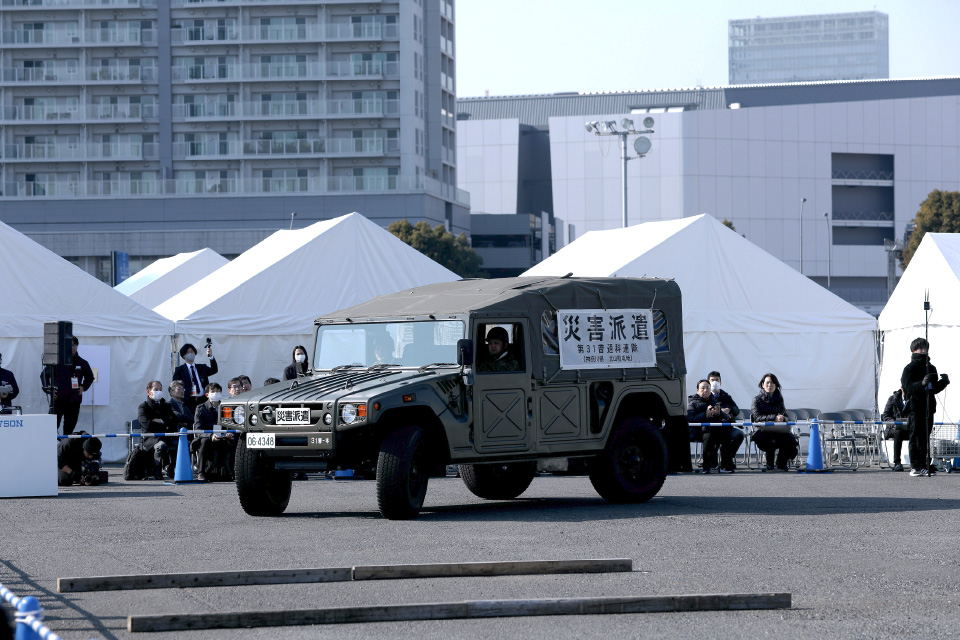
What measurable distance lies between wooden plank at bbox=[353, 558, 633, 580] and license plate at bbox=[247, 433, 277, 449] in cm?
438

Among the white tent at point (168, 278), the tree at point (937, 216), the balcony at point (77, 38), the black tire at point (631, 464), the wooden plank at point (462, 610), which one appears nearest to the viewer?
the wooden plank at point (462, 610)

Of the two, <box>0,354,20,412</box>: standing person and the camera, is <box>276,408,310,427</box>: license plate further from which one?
<box>0,354,20,412</box>: standing person

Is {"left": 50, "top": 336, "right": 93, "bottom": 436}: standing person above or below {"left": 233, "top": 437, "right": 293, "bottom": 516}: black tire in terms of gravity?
above

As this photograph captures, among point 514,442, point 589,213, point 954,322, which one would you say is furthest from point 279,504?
point 589,213

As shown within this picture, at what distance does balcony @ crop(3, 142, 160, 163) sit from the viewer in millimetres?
89312

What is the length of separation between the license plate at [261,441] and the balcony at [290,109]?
3053 inches

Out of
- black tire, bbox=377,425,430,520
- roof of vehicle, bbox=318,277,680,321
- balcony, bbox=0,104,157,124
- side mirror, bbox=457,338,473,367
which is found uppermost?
balcony, bbox=0,104,157,124

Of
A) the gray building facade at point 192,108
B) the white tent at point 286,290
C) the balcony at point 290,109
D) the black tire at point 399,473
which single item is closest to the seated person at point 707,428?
the white tent at point 286,290

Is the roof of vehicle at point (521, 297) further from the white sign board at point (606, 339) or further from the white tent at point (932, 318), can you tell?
the white tent at point (932, 318)

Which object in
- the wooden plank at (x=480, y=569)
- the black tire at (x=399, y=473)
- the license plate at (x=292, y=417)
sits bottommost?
the wooden plank at (x=480, y=569)

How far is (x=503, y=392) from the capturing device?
47.6 ft

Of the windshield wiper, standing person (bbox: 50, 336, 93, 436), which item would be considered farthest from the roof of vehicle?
standing person (bbox: 50, 336, 93, 436)

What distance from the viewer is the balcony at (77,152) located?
293 feet

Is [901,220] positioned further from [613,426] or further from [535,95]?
[613,426]
